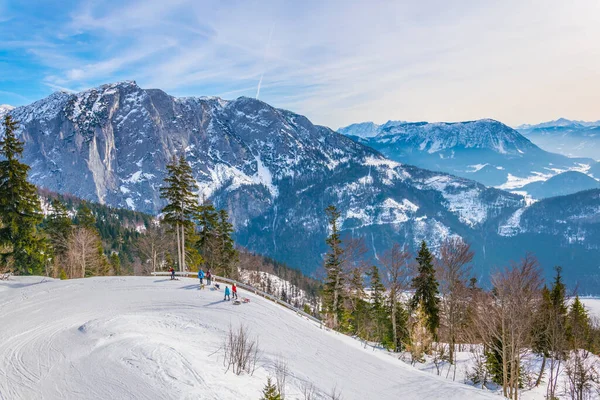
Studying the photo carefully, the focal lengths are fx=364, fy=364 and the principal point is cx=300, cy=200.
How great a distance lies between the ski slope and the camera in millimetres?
13992

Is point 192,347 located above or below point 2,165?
below

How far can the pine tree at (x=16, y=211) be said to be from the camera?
3422cm

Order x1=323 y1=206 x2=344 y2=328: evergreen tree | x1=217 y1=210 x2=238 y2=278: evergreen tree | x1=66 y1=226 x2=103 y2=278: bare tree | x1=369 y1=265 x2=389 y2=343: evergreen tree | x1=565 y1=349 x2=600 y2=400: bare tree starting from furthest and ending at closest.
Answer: x1=217 y1=210 x2=238 y2=278: evergreen tree, x1=66 y1=226 x2=103 y2=278: bare tree, x1=369 y1=265 x2=389 y2=343: evergreen tree, x1=323 y1=206 x2=344 y2=328: evergreen tree, x1=565 y1=349 x2=600 y2=400: bare tree

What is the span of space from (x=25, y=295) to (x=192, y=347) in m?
20.0

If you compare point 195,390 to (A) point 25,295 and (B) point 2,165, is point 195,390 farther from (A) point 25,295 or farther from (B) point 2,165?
(B) point 2,165

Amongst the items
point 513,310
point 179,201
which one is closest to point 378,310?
point 513,310

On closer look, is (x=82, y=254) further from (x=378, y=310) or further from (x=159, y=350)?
(x=378, y=310)

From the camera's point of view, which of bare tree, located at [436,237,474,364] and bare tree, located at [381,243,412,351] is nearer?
bare tree, located at [436,237,474,364]

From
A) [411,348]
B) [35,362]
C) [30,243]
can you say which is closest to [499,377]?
[411,348]

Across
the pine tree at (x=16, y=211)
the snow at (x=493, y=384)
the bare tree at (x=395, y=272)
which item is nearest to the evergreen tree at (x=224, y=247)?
the pine tree at (x=16, y=211)

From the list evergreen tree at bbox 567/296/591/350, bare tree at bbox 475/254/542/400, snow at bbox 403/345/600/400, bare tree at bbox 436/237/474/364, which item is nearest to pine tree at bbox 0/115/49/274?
snow at bbox 403/345/600/400

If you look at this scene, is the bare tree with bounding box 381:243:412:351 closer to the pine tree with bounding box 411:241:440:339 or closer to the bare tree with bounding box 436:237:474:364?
the pine tree with bounding box 411:241:440:339

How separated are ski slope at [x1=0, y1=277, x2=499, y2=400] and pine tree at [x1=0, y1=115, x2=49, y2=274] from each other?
4243 mm

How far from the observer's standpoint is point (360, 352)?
80.5 feet
